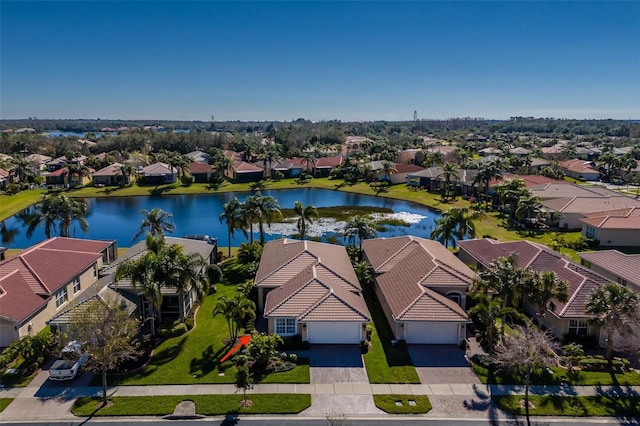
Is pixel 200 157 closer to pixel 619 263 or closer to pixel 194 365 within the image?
pixel 194 365

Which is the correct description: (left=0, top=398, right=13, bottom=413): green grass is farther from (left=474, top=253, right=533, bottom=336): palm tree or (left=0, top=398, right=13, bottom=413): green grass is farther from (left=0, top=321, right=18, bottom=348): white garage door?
(left=474, top=253, right=533, bottom=336): palm tree

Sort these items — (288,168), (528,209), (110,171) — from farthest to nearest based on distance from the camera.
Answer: (288,168), (110,171), (528,209)

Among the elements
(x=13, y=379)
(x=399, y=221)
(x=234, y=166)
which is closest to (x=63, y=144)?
(x=234, y=166)

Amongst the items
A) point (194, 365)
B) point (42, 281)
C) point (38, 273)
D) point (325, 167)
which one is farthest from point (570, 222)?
point (38, 273)

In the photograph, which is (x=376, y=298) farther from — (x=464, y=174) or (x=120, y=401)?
(x=464, y=174)

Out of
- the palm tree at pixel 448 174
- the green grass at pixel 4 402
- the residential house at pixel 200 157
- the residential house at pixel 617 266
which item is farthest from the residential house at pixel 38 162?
the residential house at pixel 617 266

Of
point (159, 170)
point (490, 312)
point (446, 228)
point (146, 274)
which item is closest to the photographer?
point (490, 312)
